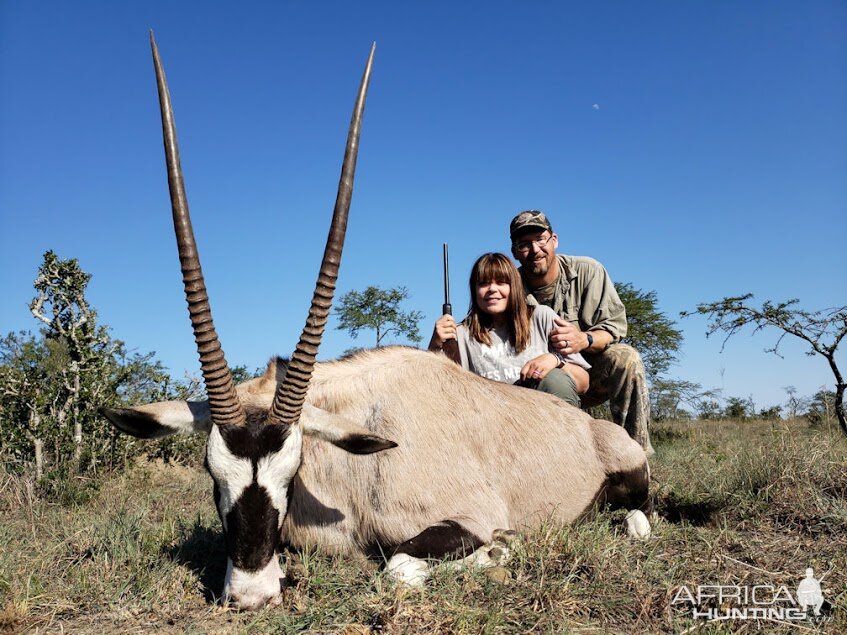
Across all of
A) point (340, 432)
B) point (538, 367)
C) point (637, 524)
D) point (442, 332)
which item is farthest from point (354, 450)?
point (637, 524)

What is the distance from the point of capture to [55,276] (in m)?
7.10

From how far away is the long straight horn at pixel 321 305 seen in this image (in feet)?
11.0

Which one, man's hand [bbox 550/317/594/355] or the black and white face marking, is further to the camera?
man's hand [bbox 550/317/594/355]

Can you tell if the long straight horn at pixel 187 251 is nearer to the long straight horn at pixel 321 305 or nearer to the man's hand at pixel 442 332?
the long straight horn at pixel 321 305

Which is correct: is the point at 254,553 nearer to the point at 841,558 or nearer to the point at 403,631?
the point at 403,631

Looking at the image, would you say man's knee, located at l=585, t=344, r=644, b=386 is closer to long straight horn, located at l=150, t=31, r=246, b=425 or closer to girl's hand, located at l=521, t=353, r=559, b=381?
girl's hand, located at l=521, t=353, r=559, b=381

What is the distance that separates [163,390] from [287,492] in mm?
6098

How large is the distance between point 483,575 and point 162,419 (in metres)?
1.91

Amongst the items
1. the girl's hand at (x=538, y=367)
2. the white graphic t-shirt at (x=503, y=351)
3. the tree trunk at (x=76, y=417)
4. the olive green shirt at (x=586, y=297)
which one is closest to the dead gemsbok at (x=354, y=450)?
the girl's hand at (x=538, y=367)

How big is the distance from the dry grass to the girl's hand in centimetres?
124

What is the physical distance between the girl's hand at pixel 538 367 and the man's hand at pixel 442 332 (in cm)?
68

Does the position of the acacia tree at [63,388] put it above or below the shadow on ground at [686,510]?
above

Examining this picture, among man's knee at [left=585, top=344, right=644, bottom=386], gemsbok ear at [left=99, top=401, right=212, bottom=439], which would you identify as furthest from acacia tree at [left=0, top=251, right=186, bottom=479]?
man's knee at [left=585, top=344, right=644, bottom=386]

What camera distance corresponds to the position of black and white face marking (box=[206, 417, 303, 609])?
2.99 m
